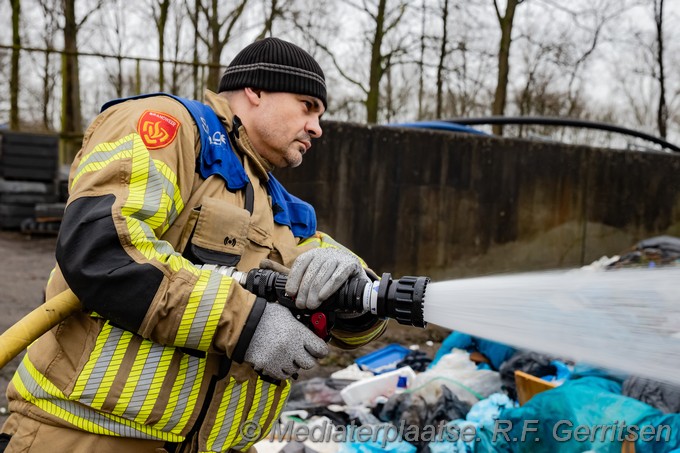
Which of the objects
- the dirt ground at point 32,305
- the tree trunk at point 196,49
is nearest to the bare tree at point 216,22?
the tree trunk at point 196,49

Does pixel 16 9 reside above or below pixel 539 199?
above

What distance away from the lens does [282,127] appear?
6.81 ft

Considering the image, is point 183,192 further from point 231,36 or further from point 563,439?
point 231,36

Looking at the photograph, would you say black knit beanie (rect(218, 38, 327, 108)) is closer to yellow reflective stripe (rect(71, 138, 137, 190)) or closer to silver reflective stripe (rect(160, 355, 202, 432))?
yellow reflective stripe (rect(71, 138, 137, 190))

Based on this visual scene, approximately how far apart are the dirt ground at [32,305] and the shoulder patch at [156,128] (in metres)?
3.10

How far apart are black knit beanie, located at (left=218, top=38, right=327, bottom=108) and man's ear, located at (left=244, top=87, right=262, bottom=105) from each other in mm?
17

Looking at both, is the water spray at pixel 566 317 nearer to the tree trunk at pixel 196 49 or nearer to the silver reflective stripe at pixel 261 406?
the silver reflective stripe at pixel 261 406

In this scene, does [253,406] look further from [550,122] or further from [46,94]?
[46,94]

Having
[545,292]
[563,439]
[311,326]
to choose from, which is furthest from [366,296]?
[563,439]

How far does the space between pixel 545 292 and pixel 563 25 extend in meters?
18.2

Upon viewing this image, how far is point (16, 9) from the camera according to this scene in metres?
16.0

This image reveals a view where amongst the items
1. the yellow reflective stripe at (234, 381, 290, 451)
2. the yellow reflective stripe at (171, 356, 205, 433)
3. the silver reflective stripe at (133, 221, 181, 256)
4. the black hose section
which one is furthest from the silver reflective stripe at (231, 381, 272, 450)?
the black hose section

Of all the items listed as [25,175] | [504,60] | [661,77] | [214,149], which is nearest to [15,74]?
[25,175]

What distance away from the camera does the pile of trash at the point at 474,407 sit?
9.96 feet
